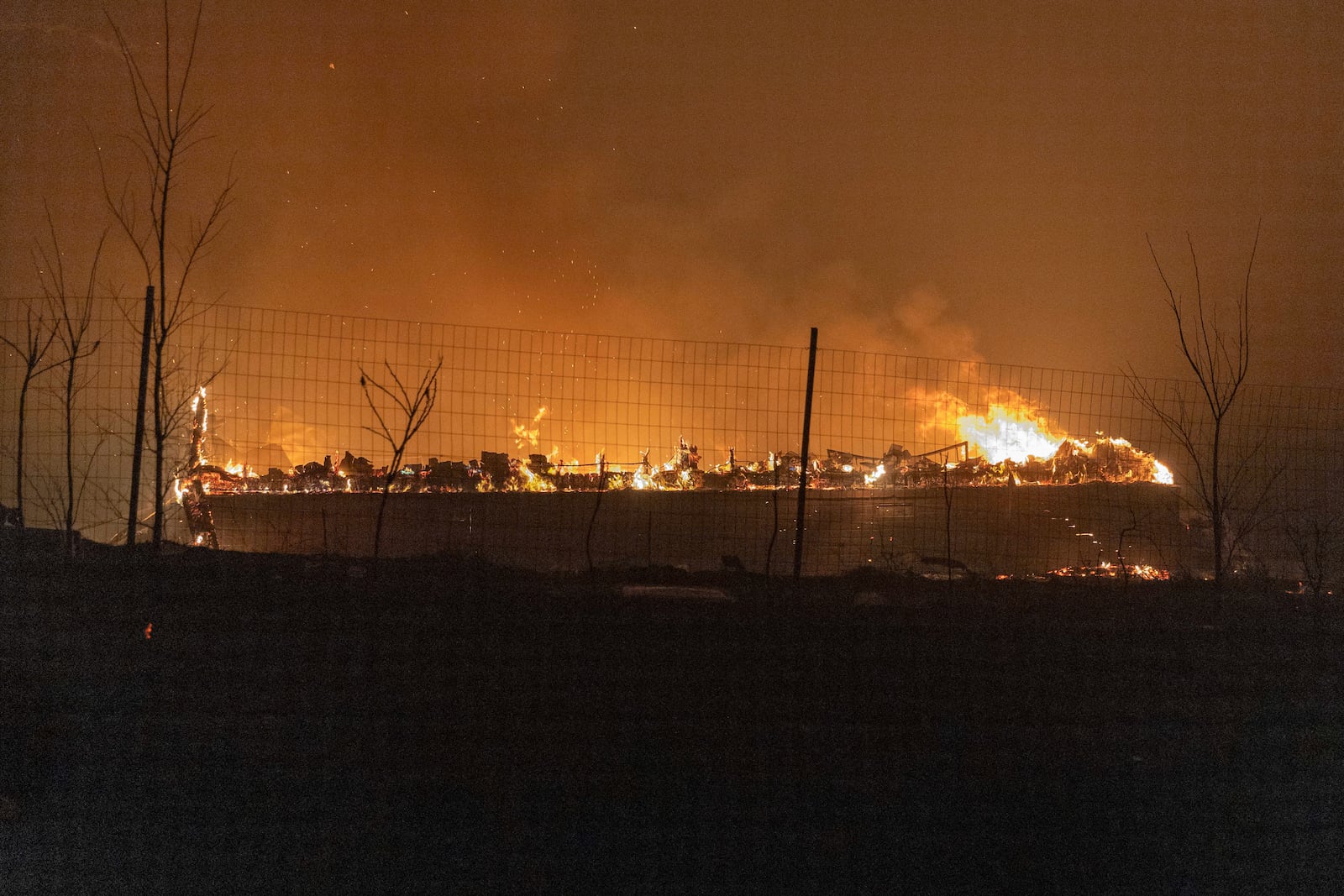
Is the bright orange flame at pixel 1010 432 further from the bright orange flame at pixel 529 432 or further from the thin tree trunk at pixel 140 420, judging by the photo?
the thin tree trunk at pixel 140 420

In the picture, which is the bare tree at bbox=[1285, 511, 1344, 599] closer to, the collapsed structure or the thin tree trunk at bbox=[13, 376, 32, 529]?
the collapsed structure

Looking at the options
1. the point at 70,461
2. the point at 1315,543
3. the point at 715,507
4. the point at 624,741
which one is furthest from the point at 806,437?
the point at 70,461

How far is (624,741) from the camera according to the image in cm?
376

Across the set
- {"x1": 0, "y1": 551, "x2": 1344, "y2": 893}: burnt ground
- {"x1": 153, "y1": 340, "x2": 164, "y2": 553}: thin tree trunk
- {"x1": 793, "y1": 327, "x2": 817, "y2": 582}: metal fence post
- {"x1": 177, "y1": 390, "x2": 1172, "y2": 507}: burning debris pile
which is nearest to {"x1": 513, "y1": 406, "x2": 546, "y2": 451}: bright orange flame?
{"x1": 177, "y1": 390, "x2": 1172, "y2": 507}: burning debris pile

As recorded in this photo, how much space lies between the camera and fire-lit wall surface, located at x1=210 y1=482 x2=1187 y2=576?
22.1ft

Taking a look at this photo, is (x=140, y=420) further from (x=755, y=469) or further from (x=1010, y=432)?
(x=1010, y=432)

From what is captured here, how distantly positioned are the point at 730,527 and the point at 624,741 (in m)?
3.20

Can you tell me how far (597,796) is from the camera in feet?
10.8

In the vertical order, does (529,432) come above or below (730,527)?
above

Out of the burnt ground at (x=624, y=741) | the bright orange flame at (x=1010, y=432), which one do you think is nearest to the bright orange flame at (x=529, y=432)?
the burnt ground at (x=624, y=741)

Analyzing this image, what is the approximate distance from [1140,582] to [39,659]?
7.29 metres

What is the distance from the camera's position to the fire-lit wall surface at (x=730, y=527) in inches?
265

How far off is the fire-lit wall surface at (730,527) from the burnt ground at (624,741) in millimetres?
848

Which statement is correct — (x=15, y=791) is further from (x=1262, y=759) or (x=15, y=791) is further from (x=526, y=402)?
(x=1262, y=759)
